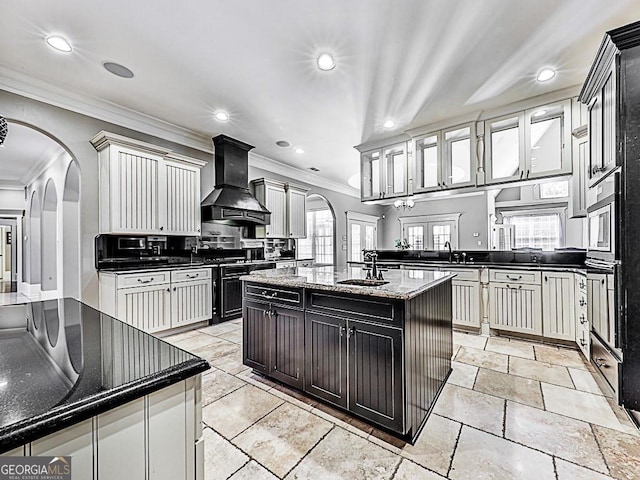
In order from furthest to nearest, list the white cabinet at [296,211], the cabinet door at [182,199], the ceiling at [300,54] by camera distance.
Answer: the white cabinet at [296,211] → the cabinet door at [182,199] → the ceiling at [300,54]

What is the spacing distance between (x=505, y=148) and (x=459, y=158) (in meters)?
0.51

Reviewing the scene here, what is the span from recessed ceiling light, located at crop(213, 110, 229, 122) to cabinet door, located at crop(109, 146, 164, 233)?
0.90 meters

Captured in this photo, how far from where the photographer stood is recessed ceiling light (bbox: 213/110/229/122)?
3839mm

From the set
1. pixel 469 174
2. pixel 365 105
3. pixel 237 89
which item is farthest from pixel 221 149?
pixel 469 174

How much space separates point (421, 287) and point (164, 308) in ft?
10.4

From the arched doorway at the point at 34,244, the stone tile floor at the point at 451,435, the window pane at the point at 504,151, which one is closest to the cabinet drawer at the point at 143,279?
the stone tile floor at the point at 451,435

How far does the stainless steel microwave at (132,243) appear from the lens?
3793 mm

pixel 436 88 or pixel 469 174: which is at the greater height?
pixel 436 88

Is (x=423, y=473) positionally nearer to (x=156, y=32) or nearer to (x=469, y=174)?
(x=469, y=174)

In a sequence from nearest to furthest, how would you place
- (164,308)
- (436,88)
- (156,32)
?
(156,32), (436,88), (164,308)

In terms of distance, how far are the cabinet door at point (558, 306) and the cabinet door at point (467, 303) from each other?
0.67m

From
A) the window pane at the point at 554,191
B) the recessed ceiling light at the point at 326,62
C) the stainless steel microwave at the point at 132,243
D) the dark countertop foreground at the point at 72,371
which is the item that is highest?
the recessed ceiling light at the point at 326,62

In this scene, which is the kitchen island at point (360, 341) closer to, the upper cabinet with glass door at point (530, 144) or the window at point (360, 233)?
the upper cabinet with glass door at point (530, 144)

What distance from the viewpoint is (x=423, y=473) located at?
5.04 ft
